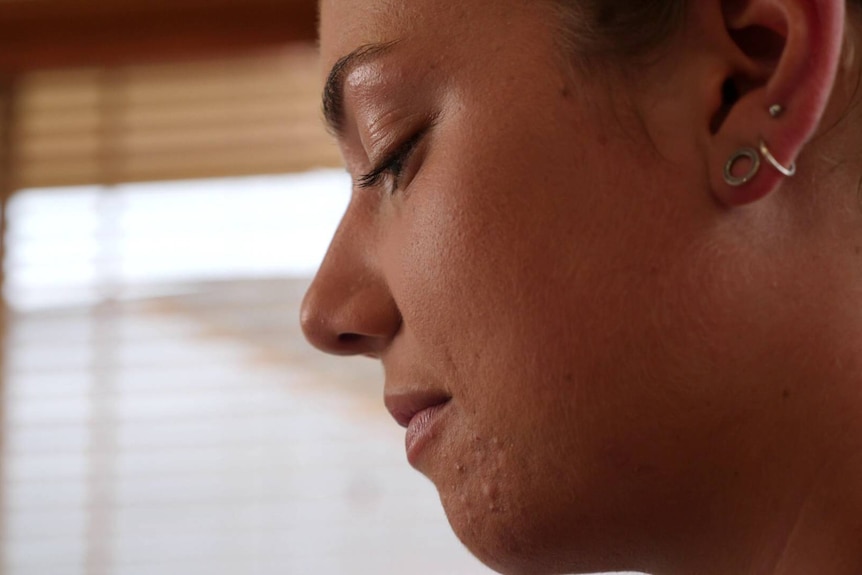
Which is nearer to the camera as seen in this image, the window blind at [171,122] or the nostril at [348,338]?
the nostril at [348,338]

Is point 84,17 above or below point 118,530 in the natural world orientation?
above

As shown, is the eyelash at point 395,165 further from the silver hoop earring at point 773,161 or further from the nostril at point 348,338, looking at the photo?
the silver hoop earring at point 773,161

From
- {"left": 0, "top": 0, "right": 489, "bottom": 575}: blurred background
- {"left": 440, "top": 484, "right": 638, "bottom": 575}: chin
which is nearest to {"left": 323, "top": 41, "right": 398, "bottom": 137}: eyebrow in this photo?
{"left": 440, "top": 484, "right": 638, "bottom": 575}: chin

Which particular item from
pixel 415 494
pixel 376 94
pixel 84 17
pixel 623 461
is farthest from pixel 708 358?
pixel 84 17

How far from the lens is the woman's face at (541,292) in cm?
55

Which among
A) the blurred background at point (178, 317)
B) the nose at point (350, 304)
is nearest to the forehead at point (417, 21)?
the nose at point (350, 304)

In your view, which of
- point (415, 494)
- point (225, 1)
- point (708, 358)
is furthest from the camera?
point (225, 1)

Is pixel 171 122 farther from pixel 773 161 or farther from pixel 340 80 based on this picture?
pixel 773 161

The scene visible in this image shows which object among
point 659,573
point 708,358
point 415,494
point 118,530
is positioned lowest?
point 118,530

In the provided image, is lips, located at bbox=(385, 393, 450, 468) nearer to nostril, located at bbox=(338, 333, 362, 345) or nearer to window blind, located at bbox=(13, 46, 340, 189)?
nostril, located at bbox=(338, 333, 362, 345)

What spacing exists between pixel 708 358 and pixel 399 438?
1379 mm

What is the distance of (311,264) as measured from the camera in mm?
→ 1949

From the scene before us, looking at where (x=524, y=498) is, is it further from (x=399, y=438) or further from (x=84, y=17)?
(x=84, y=17)

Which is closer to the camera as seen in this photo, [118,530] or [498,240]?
[498,240]
